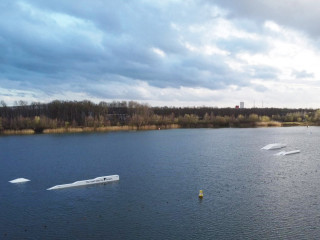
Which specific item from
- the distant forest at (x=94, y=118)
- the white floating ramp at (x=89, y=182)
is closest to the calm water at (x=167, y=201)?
the white floating ramp at (x=89, y=182)

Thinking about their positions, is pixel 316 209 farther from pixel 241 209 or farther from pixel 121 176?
A: pixel 121 176

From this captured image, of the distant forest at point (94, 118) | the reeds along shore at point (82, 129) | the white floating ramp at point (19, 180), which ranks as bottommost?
the white floating ramp at point (19, 180)

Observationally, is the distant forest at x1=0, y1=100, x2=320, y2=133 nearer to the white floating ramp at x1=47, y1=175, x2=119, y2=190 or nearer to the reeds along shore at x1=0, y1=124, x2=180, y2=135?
the reeds along shore at x1=0, y1=124, x2=180, y2=135

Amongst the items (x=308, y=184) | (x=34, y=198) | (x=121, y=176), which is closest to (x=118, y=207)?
(x=34, y=198)

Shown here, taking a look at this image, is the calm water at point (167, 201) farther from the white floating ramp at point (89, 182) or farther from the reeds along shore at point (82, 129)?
the reeds along shore at point (82, 129)

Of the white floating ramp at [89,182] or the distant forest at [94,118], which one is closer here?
the white floating ramp at [89,182]

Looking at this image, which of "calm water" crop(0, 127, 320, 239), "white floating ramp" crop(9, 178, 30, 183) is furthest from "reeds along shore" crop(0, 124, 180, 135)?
"white floating ramp" crop(9, 178, 30, 183)

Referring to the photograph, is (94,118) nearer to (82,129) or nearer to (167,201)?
(82,129)

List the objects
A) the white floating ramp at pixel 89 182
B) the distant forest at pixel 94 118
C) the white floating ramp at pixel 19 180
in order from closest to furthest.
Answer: the white floating ramp at pixel 89 182 < the white floating ramp at pixel 19 180 < the distant forest at pixel 94 118

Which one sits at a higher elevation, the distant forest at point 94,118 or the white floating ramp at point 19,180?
the distant forest at point 94,118

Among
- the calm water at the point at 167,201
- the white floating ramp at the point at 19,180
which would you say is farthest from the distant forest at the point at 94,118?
the white floating ramp at the point at 19,180

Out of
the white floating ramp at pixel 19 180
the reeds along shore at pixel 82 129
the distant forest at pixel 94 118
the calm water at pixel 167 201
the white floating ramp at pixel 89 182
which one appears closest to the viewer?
the calm water at pixel 167 201
